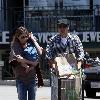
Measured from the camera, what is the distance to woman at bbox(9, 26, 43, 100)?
990 centimetres

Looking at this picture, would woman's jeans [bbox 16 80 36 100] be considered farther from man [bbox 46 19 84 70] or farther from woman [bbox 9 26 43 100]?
man [bbox 46 19 84 70]

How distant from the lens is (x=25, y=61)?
9.85 metres

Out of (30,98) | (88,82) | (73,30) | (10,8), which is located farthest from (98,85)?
(10,8)

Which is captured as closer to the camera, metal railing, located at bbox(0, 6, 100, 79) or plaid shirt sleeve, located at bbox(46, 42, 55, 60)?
plaid shirt sleeve, located at bbox(46, 42, 55, 60)

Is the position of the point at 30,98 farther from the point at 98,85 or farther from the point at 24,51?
the point at 98,85

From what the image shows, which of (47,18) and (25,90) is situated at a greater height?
(25,90)

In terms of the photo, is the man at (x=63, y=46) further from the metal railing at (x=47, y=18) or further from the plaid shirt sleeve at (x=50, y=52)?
the metal railing at (x=47, y=18)

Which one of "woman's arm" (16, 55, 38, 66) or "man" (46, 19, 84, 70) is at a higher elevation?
"man" (46, 19, 84, 70)

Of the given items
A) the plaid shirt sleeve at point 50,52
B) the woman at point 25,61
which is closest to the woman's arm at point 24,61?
the woman at point 25,61

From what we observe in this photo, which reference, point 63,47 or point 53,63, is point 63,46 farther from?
point 53,63

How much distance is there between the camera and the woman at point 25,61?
32.5ft

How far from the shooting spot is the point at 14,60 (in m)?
9.92

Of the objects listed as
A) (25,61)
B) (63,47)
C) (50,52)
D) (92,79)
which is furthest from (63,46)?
(92,79)

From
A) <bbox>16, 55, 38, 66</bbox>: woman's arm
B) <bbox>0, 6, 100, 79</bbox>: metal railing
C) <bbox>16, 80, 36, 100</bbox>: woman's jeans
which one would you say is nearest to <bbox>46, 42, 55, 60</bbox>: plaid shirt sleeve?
<bbox>16, 55, 38, 66</bbox>: woman's arm
